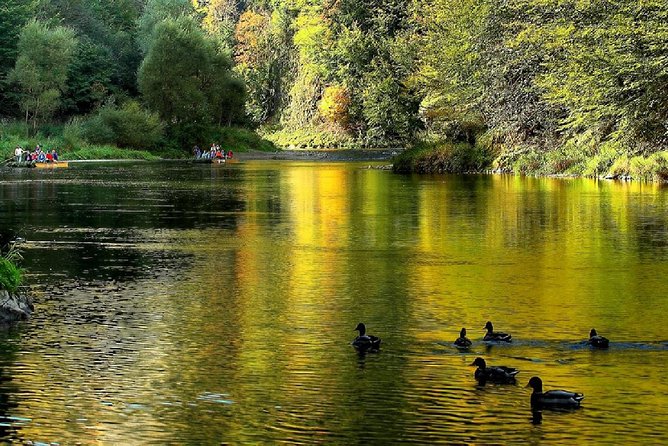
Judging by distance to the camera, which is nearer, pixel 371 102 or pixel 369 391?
pixel 369 391

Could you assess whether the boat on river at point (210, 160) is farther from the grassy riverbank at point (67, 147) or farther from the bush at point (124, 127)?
the bush at point (124, 127)

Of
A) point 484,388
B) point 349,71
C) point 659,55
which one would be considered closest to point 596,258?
point 484,388

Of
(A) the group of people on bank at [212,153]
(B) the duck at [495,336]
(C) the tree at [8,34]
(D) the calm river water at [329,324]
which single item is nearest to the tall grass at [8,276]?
(D) the calm river water at [329,324]

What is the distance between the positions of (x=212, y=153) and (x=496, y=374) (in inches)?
3688

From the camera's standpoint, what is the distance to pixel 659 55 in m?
58.0

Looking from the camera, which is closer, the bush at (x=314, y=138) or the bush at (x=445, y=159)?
the bush at (x=445, y=159)

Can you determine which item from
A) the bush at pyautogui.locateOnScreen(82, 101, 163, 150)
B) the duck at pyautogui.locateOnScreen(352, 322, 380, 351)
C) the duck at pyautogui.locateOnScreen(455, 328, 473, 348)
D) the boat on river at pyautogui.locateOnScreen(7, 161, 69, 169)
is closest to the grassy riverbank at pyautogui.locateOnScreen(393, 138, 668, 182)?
the boat on river at pyautogui.locateOnScreen(7, 161, 69, 169)

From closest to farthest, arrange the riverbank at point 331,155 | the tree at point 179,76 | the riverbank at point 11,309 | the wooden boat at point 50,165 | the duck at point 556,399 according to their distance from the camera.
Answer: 1. the duck at point 556,399
2. the riverbank at point 11,309
3. the wooden boat at point 50,165
4. the riverbank at point 331,155
5. the tree at point 179,76

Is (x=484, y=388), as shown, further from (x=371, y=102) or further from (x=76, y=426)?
(x=371, y=102)

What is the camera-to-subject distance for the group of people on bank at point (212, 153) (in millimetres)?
106000

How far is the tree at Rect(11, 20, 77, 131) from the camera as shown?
100 meters

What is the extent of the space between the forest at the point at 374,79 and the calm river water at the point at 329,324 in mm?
18210

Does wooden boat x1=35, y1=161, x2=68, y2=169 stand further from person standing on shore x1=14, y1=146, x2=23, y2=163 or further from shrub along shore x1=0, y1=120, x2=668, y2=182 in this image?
shrub along shore x1=0, y1=120, x2=668, y2=182

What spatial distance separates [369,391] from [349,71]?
11707cm
